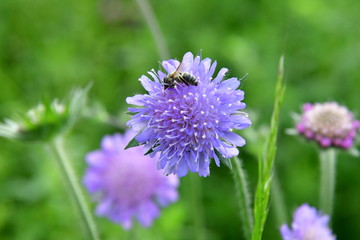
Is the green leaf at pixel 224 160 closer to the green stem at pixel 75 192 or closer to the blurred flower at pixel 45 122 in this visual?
the green stem at pixel 75 192

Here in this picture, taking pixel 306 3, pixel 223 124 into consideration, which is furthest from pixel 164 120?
pixel 306 3

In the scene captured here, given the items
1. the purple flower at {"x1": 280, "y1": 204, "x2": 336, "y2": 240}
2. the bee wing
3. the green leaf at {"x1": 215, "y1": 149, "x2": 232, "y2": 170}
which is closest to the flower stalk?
the green leaf at {"x1": 215, "y1": 149, "x2": 232, "y2": 170}

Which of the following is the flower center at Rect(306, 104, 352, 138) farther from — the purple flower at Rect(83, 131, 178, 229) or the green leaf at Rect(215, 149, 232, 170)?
the green leaf at Rect(215, 149, 232, 170)

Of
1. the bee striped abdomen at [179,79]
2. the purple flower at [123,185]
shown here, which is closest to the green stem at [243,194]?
the bee striped abdomen at [179,79]

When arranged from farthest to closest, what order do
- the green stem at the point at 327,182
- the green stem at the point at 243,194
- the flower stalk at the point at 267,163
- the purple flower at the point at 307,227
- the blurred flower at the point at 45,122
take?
the green stem at the point at 327,182
the blurred flower at the point at 45,122
the purple flower at the point at 307,227
the green stem at the point at 243,194
the flower stalk at the point at 267,163

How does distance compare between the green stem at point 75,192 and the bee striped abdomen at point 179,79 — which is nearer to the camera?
the bee striped abdomen at point 179,79
